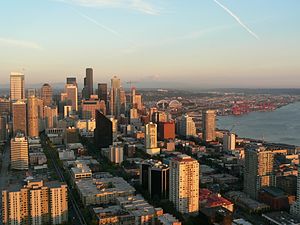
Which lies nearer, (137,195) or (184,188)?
(184,188)

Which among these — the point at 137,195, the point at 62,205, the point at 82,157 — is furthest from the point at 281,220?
the point at 82,157

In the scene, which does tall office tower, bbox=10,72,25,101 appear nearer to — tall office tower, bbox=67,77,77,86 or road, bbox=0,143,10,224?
tall office tower, bbox=67,77,77,86

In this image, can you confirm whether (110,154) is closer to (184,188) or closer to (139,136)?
(139,136)

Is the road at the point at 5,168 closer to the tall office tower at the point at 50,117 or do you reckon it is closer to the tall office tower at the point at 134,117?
the tall office tower at the point at 50,117

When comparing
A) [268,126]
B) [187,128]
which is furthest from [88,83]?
[268,126]

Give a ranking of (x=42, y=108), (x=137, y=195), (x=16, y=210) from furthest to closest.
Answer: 1. (x=42, y=108)
2. (x=137, y=195)
3. (x=16, y=210)

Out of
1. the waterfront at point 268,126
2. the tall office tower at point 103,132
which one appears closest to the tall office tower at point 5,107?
the tall office tower at point 103,132
